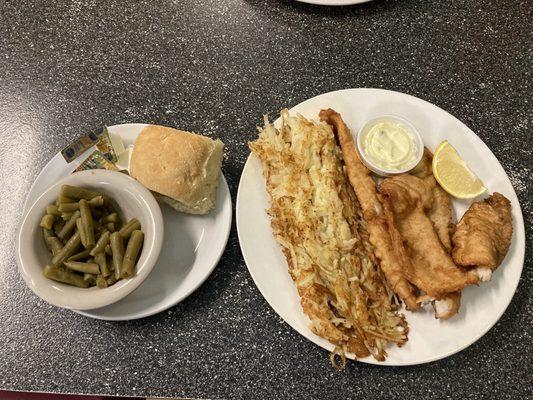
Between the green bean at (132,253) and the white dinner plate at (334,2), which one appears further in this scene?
the white dinner plate at (334,2)

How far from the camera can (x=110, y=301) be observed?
1.63 m

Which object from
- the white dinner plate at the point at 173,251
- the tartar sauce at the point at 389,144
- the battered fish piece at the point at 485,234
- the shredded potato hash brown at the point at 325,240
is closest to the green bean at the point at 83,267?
the white dinner plate at the point at 173,251

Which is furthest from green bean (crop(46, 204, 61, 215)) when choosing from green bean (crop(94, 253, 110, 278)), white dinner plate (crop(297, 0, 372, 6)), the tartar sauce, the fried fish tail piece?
white dinner plate (crop(297, 0, 372, 6))

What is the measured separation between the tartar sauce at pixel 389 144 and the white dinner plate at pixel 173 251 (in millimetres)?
646

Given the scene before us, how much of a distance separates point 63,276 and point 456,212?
1.62m

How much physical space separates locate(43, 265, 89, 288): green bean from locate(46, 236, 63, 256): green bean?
0.24ft

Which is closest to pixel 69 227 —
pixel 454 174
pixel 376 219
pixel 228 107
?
pixel 228 107

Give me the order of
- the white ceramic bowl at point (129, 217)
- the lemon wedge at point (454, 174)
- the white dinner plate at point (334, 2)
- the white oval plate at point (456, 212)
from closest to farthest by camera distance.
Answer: the white ceramic bowl at point (129, 217)
the white oval plate at point (456, 212)
the lemon wedge at point (454, 174)
the white dinner plate at point (334, 2)

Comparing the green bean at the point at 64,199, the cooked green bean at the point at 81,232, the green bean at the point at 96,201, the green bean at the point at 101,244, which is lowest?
the green bean at the point at 101,244

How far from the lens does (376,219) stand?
183cm

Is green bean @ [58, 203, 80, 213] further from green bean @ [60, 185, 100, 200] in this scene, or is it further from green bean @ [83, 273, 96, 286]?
green bean @ [83, 273, 96, 286]

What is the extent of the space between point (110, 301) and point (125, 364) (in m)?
0.38

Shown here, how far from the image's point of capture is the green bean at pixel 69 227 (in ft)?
5.57

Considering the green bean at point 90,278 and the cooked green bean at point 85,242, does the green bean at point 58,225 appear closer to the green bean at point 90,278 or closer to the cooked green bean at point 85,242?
the cooked green bean at point 85,242
